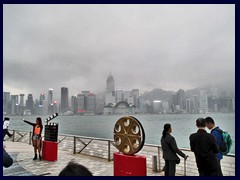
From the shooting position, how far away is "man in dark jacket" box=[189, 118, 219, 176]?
3.21 metres

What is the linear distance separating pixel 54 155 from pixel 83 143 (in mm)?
1389

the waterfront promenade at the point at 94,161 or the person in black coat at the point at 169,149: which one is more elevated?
the person in black coat at the point at 169,149

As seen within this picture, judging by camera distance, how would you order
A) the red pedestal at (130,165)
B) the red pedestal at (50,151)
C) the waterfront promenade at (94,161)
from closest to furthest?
the red pedestal at (130,165)
the waterfront promenade at (94,161)
the red pedestal at (50,151)

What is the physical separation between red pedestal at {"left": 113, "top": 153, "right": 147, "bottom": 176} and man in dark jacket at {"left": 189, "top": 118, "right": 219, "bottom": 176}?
3.95 ft

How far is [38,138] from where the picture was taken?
676 centimetres

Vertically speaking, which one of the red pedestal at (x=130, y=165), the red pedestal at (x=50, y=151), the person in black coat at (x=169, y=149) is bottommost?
the red pedestal at (x=50, y=151)

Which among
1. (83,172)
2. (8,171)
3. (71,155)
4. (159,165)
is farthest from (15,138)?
(83,172)

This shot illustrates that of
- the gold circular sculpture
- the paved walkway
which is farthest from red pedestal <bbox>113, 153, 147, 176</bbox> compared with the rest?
the paved walkway

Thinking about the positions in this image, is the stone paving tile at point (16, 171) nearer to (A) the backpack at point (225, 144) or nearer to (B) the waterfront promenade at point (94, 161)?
(B) the waterfront promenade at point (94, 161)

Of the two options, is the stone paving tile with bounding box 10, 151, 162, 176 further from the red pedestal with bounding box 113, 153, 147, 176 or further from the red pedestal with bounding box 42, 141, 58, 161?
the red pedestal with bounding box 113, 153, 147, 176

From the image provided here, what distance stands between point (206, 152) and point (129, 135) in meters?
1.75

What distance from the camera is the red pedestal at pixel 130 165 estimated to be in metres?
4.21

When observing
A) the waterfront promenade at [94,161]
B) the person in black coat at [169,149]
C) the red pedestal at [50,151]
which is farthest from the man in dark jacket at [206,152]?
the red pedestal at [50,151]

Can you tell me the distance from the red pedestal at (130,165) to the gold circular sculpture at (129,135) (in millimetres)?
150
